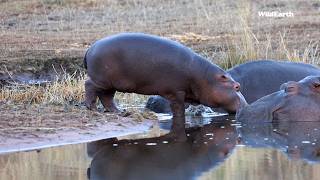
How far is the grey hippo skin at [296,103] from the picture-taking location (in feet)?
27.2

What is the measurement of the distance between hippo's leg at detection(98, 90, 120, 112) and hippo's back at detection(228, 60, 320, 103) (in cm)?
141

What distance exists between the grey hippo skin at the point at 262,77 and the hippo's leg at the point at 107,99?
0.76m

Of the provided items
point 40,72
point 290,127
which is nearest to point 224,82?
point 290,127

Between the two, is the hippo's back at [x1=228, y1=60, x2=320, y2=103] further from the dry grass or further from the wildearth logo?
the wildearth logo

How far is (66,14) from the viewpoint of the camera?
60.1 ft

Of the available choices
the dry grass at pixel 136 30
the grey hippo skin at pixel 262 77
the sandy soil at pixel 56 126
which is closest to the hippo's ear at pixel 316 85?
the grey hippo skin at pixel 262 77

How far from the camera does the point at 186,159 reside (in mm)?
6426

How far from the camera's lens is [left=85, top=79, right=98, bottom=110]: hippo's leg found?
28.8 feet

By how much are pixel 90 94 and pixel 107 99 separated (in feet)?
0.78

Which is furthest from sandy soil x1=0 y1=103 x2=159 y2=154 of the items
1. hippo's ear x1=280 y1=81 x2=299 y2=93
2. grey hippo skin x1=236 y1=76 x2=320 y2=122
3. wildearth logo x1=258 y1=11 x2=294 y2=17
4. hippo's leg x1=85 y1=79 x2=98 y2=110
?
wildearth logo x1=258 y1=11 x2=294 y2=17

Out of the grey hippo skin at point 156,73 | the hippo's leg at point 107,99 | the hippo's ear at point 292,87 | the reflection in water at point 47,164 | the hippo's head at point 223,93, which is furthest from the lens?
the hippo's leg at point 107,99

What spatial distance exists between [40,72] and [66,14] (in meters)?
5.91

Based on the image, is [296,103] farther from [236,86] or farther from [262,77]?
[262,77]

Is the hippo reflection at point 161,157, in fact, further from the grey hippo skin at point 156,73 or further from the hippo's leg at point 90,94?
the hippo's leg at point 90,94
